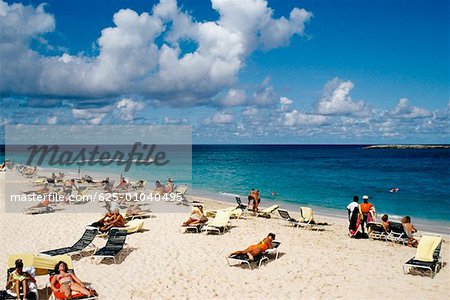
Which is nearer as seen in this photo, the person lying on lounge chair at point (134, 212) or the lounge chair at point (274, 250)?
the lounge chair at point (274, 250)

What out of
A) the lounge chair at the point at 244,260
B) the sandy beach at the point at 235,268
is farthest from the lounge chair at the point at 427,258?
the lounge chair at the point at 244,260

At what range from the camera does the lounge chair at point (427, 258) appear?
27.8 feet

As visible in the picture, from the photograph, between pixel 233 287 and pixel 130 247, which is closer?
pixel 233 287

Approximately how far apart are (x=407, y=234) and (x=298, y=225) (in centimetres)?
356

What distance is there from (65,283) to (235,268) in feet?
11.7

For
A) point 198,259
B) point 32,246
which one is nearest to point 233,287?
point 198,259

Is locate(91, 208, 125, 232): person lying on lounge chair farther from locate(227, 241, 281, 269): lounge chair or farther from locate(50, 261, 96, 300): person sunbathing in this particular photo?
locate(50, 261, 96, 300): person sunbathing

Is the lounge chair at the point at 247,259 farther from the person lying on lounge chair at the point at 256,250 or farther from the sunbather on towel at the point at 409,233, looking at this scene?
the sunbather on towel at the point at 409,233

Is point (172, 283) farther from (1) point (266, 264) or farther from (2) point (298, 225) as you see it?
(2) point (298, 225)

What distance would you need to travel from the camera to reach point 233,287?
7684 mm

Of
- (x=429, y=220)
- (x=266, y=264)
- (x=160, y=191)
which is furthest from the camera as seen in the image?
(x=160, y=191)

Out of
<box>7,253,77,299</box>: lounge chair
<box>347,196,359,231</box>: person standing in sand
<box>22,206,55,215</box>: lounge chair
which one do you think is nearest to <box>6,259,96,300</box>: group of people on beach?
<box>7,253,77,299</box>: lounge chair

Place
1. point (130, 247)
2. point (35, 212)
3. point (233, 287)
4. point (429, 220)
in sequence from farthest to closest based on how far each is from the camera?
point (429, 220), point (35, 212), point (130, 247), point (233, 287)

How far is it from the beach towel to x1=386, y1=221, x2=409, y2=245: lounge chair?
2284 mm
